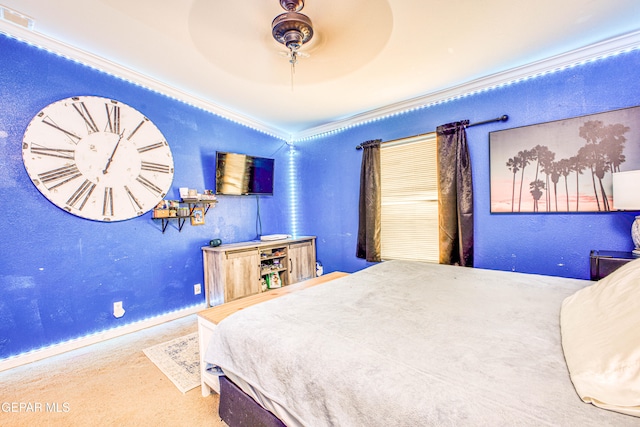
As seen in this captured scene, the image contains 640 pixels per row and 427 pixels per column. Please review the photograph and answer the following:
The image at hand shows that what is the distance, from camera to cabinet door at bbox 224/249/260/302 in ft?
9.74

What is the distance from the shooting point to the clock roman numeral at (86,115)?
7.55ft

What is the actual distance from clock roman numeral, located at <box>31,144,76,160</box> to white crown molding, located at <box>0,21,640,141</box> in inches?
32.2

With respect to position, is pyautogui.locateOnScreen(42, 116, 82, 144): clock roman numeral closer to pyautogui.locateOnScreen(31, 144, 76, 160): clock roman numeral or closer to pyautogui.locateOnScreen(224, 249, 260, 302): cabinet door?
pyautogui.locateOnScreen(31, 144, 76, 160): clock roman numeral

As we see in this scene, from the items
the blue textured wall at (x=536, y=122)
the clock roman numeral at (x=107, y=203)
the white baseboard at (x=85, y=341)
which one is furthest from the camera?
the clock roman numeral at (x=107, y=203)

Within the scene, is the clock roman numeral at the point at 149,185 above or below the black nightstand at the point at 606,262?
above

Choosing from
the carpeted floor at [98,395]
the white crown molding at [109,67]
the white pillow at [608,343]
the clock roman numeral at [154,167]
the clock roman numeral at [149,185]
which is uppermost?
the white crown molding at [109,67]

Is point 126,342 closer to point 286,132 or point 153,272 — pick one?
point 153,272

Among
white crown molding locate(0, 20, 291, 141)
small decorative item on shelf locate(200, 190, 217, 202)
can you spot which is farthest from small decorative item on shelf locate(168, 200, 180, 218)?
white crown molding locate(0, 20, 291, 141)

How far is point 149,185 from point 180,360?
174cm

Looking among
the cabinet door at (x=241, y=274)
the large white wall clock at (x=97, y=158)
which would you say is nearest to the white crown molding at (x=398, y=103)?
the large white wall clock at (x=97, y=158)

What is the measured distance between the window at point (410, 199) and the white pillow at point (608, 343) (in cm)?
203

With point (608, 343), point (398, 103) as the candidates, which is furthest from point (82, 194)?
point (398, 103)

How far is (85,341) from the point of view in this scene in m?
2.31

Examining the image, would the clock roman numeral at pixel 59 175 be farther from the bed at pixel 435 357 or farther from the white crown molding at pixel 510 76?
the white crown molding at pixel 510 76
